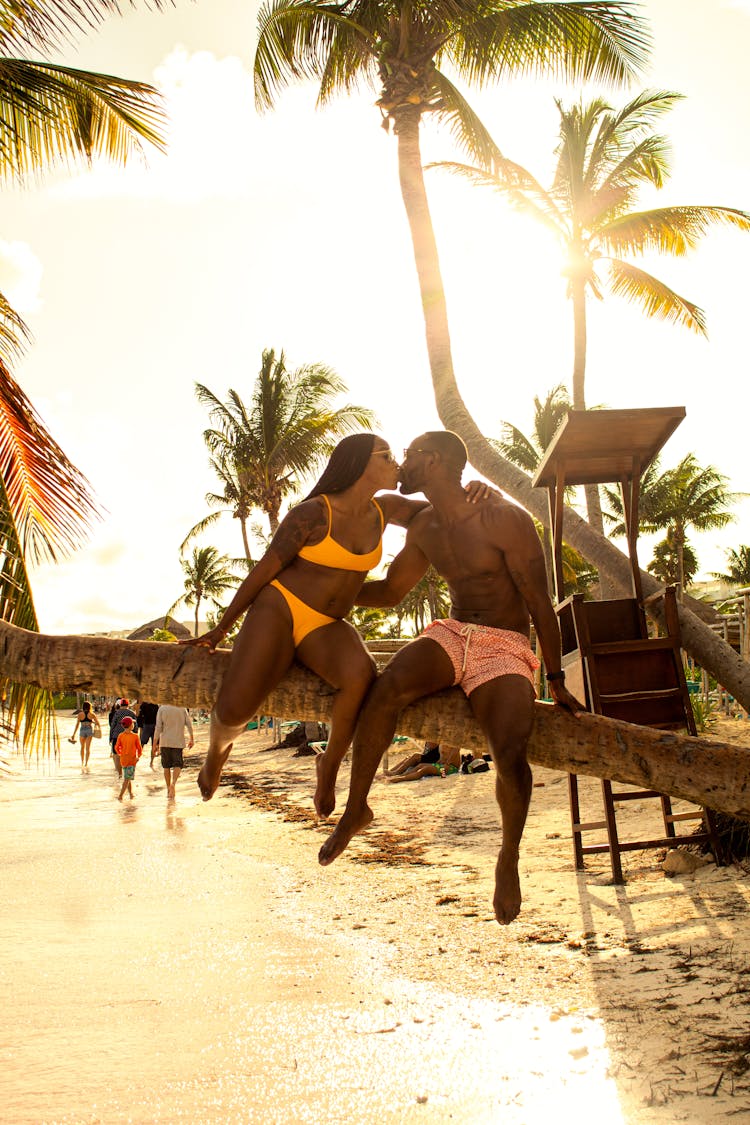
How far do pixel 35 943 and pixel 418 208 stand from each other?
9160mm

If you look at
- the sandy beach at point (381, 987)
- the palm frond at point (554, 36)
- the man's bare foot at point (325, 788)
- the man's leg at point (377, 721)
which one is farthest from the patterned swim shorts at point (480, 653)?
the palm frond at point (554, 36)

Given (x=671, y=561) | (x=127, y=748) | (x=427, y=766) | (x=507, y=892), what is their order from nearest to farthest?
(x=507, y=892) → (x=427, y=766) → (x=127, y=748) → (x=671, y=561)

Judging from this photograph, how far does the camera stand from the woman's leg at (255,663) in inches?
129

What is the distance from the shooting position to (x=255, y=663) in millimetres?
3285

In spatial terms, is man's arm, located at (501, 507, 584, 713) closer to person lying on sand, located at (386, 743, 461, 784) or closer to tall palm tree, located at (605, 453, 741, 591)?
person lying on sand, located at (386, 743, 461, 784)

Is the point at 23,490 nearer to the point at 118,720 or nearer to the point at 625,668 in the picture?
the point at 625,668

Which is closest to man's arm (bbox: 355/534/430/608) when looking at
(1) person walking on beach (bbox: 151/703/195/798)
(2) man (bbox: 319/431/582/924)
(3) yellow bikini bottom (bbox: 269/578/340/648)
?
(2) man (bbox: 319/431/582/924)

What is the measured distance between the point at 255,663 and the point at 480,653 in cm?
92

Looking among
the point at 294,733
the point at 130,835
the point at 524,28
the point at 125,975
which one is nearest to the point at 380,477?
the point at 125,975

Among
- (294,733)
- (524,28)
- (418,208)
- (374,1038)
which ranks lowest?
(374,1038)

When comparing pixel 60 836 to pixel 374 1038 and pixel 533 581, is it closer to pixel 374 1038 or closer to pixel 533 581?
pixel 374 1038

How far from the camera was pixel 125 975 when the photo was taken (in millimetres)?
7953

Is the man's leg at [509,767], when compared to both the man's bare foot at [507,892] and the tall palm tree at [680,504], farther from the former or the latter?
the tall palm tree at [680,504]

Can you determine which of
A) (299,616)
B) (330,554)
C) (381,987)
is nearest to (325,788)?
(299,616)
